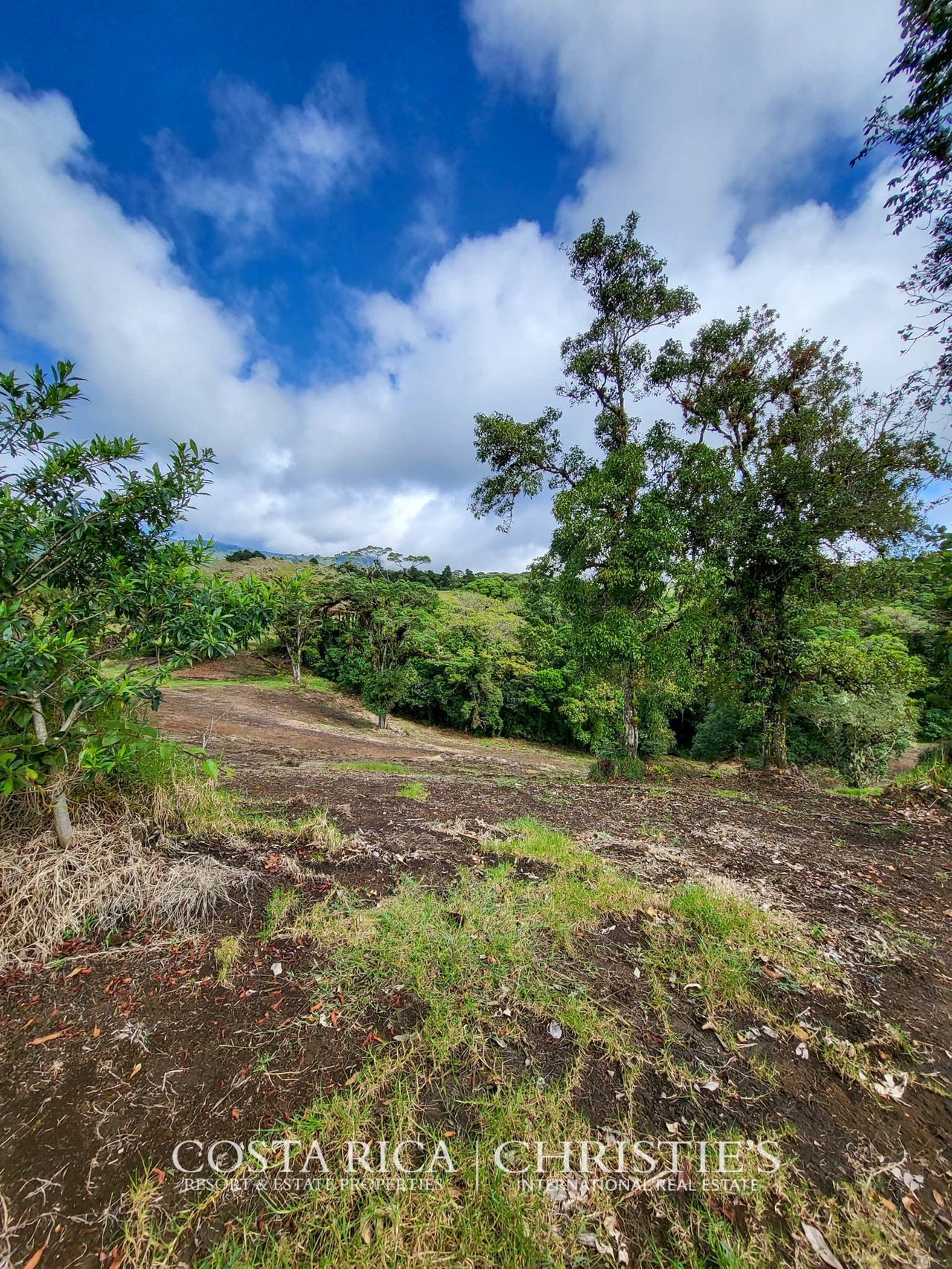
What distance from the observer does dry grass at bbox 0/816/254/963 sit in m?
2.67

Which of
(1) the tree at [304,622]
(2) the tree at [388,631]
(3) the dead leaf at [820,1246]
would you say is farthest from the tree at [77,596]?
(2) the tree at [388,631]

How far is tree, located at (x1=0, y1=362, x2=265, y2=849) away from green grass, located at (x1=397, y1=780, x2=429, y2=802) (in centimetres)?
421

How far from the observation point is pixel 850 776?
13070 mm

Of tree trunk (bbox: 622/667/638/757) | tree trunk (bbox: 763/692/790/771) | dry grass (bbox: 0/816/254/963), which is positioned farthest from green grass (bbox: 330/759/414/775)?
tree trunk (bbox: 763/692/790/771)

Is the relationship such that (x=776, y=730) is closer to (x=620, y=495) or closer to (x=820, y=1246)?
(x=620, y=495)

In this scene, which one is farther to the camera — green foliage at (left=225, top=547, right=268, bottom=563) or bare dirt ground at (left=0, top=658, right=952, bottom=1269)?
green foliage at (left=225, top=547, right=268, bottom=563)

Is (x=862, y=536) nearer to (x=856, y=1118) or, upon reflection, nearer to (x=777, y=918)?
(x=777, y=918)

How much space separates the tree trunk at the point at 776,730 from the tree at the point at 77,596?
1178cm

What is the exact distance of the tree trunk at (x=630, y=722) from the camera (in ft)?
34.6

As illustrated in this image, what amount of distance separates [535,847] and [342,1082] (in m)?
2.98

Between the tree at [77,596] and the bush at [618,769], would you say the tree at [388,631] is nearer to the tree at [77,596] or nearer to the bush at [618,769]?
the bush at [618,769]

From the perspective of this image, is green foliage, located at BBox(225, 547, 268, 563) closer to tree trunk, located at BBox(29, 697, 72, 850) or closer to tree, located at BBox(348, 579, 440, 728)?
tree, located at BBox(348, 579, 440, 728)

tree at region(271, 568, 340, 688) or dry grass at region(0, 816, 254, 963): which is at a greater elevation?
tree at region(271, 568, 340, 688)

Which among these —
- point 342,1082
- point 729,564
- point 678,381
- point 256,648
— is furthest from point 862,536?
point 256,648
